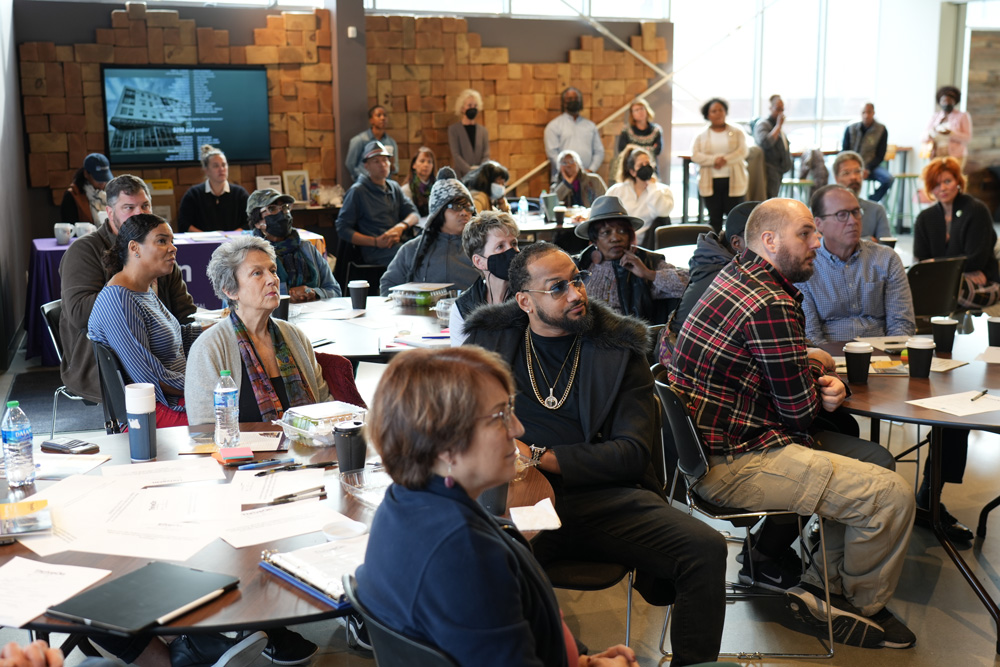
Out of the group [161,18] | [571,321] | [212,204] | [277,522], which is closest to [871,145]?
[212,204]

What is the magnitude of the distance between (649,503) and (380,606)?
1.32m

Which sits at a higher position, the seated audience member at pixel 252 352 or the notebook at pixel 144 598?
the seated audience member at pixel 252 352

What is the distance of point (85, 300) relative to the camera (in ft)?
14.0

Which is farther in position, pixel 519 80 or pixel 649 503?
pixel 519 80

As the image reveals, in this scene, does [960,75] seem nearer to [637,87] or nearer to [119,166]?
[637,87]

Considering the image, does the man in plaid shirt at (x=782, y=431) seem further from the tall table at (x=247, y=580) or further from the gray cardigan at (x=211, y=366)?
the gray cardigan at (x=211, y=366)

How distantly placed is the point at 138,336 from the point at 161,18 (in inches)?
285

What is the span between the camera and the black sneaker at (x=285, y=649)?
2971 mm

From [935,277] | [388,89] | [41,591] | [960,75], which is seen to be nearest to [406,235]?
[388,89]

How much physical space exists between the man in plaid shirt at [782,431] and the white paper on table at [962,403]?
254 mm

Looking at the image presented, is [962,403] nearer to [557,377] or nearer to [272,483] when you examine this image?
[557,377]

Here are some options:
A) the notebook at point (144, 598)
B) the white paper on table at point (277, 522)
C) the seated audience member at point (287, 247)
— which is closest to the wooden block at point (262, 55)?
the seated audience member at point (287, 247)

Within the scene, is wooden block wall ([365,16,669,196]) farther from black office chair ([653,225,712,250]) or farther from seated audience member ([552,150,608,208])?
black office chair ([653,225,712,250])

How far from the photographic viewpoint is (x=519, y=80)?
11.9m
